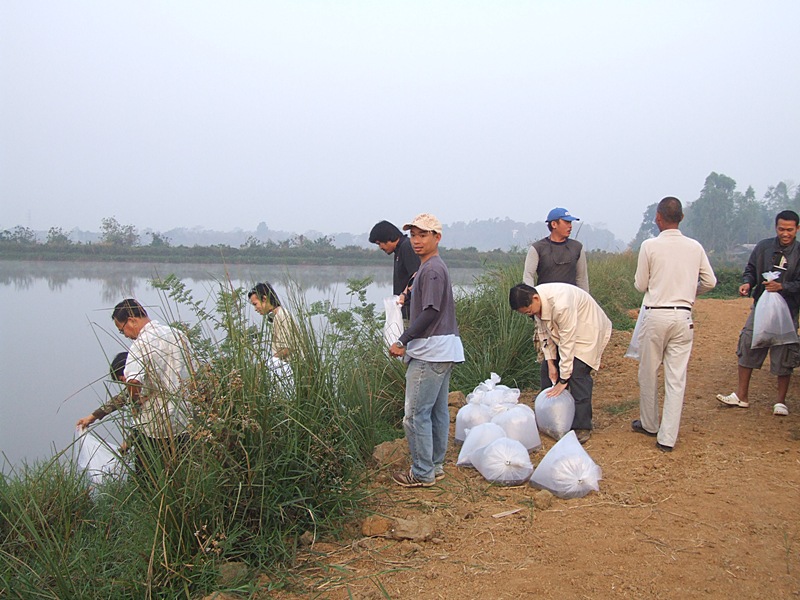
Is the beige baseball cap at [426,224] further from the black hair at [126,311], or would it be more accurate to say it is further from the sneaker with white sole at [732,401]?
the sneaker with white sole at [732,401]

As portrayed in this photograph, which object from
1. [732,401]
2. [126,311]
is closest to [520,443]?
[732,401]

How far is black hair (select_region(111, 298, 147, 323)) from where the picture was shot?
4.45m

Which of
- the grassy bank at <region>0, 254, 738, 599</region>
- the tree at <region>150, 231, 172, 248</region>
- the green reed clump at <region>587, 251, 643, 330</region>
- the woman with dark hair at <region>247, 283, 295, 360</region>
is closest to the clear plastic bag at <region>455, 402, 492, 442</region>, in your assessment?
the grassy bank at <region>0, 254, 738, 599</region>

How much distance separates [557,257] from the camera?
5.95m

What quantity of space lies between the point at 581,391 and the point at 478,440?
964mm

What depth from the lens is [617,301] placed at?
41.1 feet

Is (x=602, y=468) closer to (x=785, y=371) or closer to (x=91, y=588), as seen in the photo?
Answer: (x=785, y=371)

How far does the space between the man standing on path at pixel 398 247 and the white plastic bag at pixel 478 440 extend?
1.33m

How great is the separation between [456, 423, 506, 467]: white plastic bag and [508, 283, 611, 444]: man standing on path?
0.65 m

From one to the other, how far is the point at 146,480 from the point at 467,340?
16.0 feet

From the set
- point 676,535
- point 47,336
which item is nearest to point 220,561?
point 676,535

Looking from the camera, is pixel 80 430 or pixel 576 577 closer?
pixel 576 577

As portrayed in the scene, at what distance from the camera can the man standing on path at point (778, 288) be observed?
5734mm

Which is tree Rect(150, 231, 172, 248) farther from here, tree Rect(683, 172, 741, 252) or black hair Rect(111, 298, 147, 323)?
tree Rect(683, 172, 741, 252)
